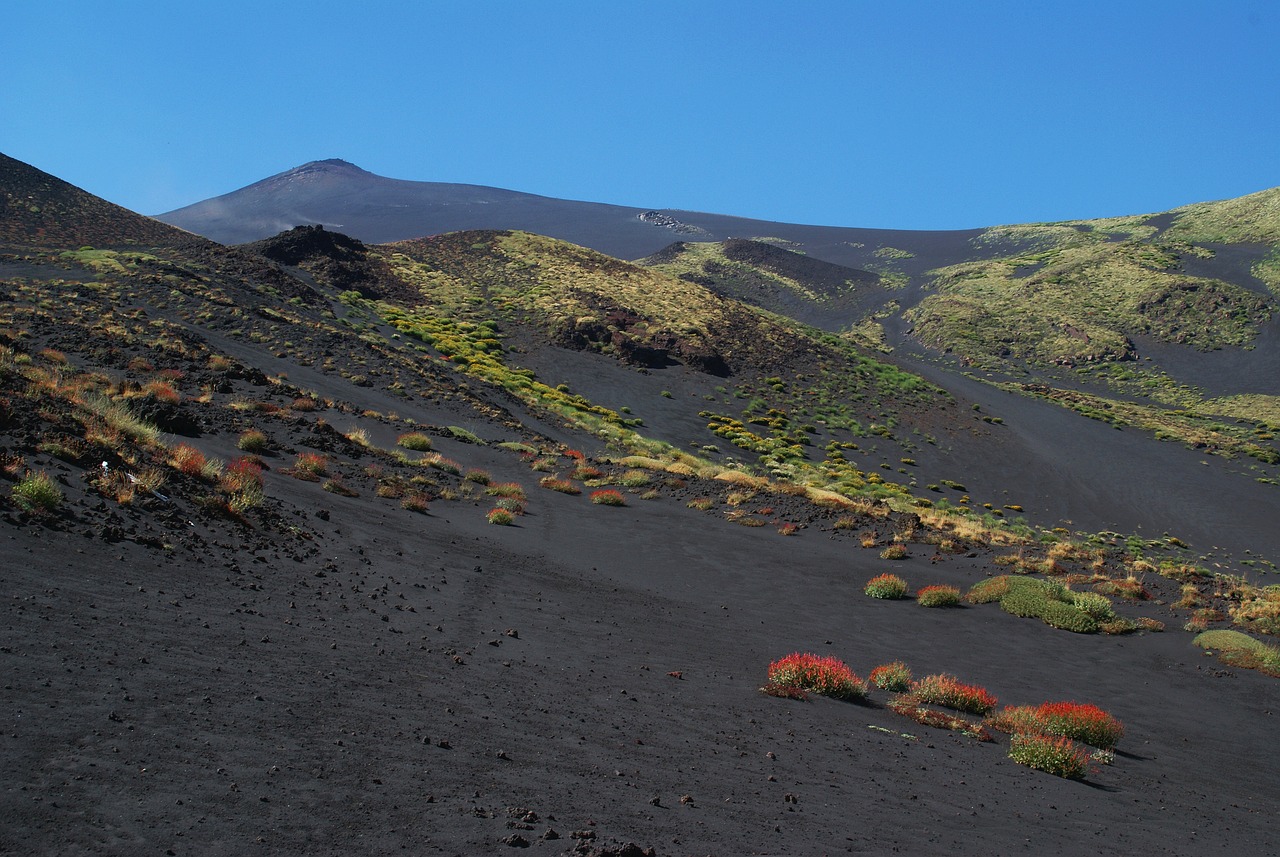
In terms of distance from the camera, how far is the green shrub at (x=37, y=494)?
30.3 ft

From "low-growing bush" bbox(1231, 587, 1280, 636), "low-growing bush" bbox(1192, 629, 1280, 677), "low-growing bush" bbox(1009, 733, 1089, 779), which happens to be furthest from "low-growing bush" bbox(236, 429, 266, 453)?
"low-growing bush" bbox(1231, 587, 1280, 636)

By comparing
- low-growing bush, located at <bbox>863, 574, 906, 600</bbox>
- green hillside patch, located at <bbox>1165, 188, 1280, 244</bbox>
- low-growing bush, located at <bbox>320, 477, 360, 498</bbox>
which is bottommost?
low-growing bush, located at <bbox>863, 574, 906, 600</bbox>

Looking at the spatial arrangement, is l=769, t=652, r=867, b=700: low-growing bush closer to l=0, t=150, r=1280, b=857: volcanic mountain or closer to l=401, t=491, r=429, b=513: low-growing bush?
l=0, t=150, r=1280, b=857: volcanic mountain

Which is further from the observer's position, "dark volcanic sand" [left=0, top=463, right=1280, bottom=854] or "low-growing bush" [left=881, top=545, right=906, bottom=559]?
"low-growing bush" [left=881, top=545, right=906, bottom=559]

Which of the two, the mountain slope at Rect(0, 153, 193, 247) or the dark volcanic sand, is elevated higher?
the mountain slope at Rect(0, 153, 193, 247)

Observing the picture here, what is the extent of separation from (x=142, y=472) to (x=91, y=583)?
4.05 metres

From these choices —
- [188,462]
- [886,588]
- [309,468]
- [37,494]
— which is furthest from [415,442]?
[37,494]

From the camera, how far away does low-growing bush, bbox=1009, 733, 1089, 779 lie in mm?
8031

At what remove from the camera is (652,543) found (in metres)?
19.4

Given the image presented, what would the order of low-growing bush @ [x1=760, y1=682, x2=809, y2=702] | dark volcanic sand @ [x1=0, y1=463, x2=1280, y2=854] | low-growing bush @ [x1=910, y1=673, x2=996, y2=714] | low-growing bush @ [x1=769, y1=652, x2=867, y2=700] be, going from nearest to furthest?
dark volcanic sand @ [x1=0, y1=463, x2=1280, y2=854] → low-growing bush @ [x1=760, y1=682, x2=809, y2=702] → low-growing bush @ [x1=769, y1=652, x2=867, y2=700] → low-growing bush @ [x1=910, y1=673, x2=996, y2=714]

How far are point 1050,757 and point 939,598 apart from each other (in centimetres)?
804

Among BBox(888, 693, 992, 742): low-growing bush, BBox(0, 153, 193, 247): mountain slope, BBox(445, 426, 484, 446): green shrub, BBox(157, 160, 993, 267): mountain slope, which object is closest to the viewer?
BBox(888, 693, 992, 742): low-growing bush

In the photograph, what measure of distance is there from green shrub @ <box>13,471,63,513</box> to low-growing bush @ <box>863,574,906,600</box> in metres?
14.1

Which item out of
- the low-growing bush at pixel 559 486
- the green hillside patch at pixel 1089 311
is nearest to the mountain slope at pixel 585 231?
the green hillside patch at pixel 1089 311
